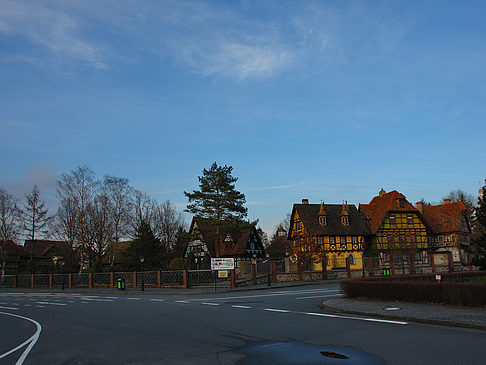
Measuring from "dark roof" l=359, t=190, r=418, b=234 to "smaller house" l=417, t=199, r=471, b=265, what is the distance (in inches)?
200

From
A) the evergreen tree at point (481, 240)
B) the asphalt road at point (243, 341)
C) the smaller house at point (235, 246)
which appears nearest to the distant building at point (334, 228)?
the smaller house at point (235, 246)

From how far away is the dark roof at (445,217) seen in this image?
206ft

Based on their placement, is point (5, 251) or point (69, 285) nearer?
point (69, 285)

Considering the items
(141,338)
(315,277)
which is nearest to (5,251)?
(315,277)

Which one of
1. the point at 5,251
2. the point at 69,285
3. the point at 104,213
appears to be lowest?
the point at 69,285

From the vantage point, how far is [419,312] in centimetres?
1294

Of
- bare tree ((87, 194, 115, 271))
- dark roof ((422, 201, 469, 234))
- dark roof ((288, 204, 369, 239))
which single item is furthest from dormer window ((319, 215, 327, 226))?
bare tree ((87, 194, 115, 271))

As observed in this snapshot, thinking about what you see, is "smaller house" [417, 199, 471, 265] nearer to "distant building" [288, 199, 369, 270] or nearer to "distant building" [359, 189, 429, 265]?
"distant building" [359, 189, 429, 265]

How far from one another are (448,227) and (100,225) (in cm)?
4808

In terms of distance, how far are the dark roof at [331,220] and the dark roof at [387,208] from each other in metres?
1.60

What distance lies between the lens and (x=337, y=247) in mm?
60594

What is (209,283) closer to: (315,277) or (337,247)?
(315,277)

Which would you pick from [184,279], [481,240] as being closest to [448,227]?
[481,240]

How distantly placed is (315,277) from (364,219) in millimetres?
27219
